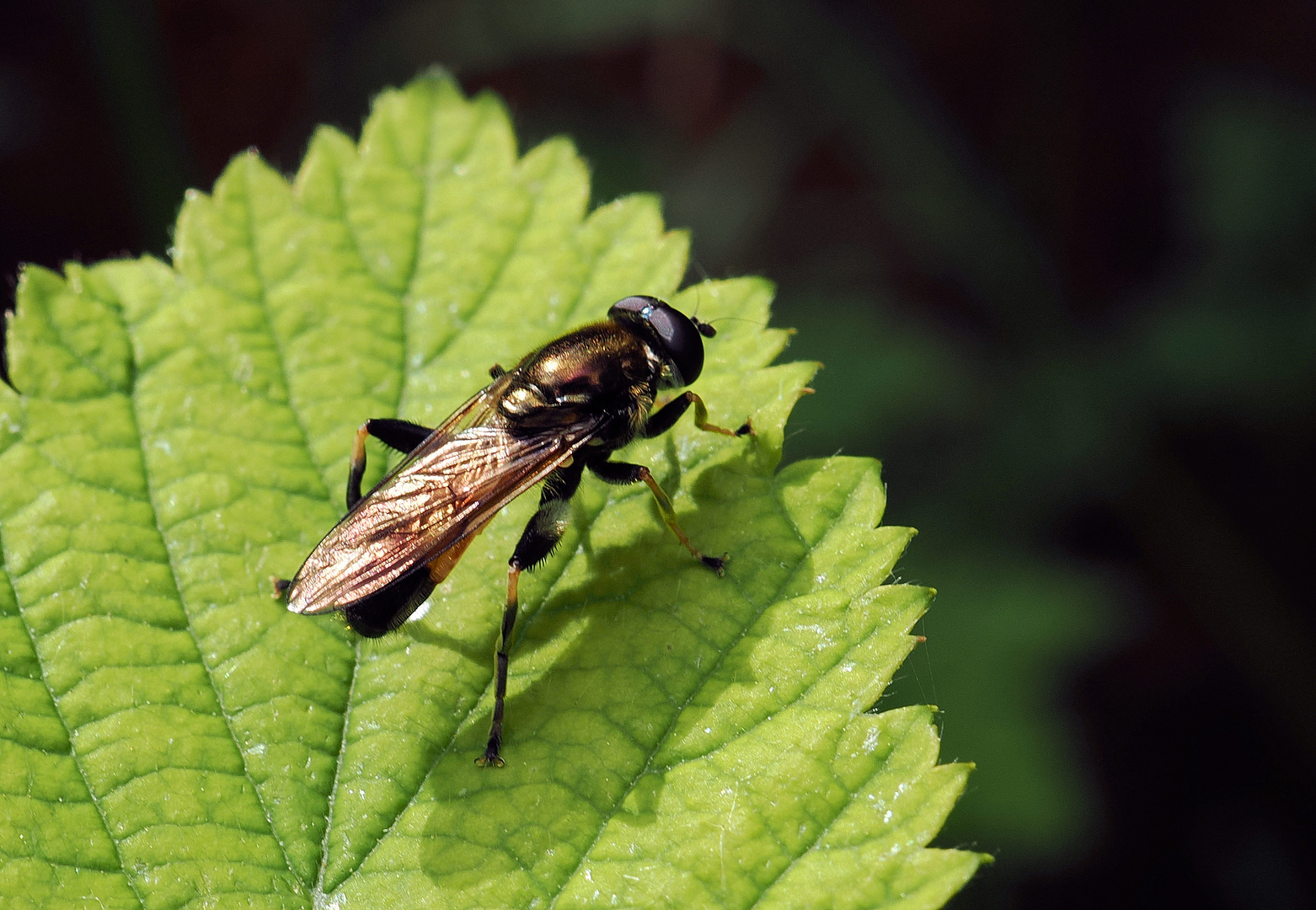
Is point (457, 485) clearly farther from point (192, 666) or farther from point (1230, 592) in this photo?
point (1230, 592)

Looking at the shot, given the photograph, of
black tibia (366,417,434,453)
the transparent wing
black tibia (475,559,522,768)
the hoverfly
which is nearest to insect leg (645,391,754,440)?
the hoverfly

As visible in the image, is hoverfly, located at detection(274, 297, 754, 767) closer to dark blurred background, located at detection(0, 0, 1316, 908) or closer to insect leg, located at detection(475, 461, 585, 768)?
insect leg, located at detection(475, 461, 585, 768)

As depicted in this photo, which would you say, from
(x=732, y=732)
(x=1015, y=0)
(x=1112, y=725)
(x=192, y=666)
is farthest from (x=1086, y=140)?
(x=192, y=666)

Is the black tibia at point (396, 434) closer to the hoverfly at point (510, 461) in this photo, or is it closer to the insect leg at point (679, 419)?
the hoverfly at point (510, 461)

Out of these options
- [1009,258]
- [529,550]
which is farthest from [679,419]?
[1009,258]

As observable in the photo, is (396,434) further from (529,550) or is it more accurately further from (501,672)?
(501,672)

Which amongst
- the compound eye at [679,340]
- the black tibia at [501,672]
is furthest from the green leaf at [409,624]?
the compound eye at [679,340]
